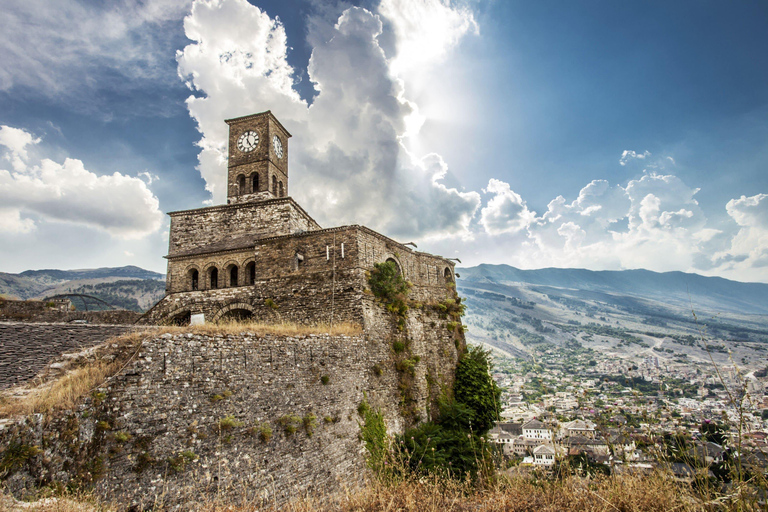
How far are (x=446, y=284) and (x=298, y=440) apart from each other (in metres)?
15.9

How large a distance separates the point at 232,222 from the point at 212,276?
396cm

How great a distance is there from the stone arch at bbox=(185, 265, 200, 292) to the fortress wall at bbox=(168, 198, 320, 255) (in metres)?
1.96

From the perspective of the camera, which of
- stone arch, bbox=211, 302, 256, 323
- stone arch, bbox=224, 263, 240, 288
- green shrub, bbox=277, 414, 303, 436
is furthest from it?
stone arch, bbox=224, 263, 240, 288

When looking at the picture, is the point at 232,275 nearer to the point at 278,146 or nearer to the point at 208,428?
the point at 278,146

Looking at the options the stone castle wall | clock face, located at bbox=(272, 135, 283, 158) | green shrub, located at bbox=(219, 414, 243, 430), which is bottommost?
green shrub, located at bbox=(219, 414, 243, 430)

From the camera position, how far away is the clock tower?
29.6 m

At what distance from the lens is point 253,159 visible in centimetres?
2995

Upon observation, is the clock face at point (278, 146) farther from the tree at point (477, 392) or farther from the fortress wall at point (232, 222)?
the tree at point (477, 392)

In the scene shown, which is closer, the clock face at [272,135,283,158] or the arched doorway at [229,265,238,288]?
the arched doorway at [229,265,238,288]

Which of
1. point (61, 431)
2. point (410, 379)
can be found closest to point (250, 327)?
point (61, 431)

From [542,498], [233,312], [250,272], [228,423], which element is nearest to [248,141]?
[250,272]

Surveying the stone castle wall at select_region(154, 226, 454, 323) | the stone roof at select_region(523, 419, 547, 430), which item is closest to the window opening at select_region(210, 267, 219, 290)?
the stone castle wall at select_region(154, 226, 454, 323)

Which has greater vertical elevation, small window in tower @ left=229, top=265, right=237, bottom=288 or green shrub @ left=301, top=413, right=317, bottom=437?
small window in tower @ left=229, top=265, right=237, bottom=288

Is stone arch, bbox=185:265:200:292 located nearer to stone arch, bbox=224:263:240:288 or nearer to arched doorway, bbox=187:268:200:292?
arched doorway, bbox=187:268:200:292
